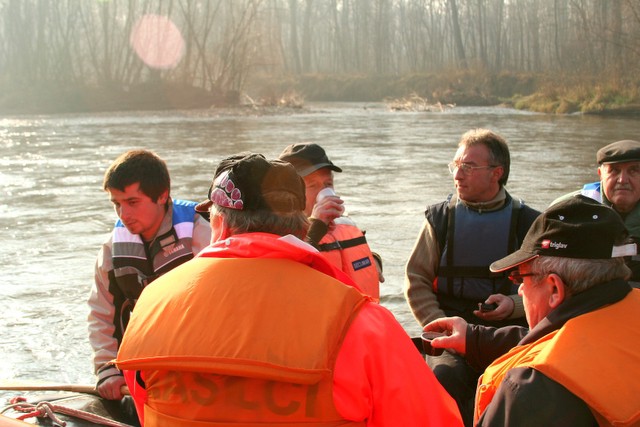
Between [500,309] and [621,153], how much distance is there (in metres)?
1.17

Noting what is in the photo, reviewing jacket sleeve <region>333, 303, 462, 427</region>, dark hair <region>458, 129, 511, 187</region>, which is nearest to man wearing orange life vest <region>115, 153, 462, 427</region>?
jacket sleeve <region>333, 303, 462, 427</region>

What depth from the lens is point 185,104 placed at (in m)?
34.9

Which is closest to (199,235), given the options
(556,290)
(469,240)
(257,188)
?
(469,240)

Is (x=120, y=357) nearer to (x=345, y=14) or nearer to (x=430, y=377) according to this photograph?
(x=430, y=377)

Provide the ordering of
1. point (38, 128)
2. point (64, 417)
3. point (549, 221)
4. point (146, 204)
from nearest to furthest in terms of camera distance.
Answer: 1. point (549, 221)
2. point (64, 417)
3. point (146, 204)
4. point (38, 128)

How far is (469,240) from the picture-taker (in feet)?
11.3

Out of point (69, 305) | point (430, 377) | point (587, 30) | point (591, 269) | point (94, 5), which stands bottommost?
point (69, 305)

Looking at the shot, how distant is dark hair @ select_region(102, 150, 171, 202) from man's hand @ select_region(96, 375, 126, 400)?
73 centimetres

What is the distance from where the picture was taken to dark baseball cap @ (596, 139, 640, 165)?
376 centimetres

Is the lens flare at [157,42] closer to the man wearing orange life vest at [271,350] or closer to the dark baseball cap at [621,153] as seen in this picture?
the dark baseball cap at [621,153]

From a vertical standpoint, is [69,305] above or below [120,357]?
below

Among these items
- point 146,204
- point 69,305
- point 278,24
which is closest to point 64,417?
point 146,204

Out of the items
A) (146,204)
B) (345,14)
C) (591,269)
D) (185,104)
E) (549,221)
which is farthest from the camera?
(345,14)

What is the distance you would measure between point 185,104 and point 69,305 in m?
29.6
